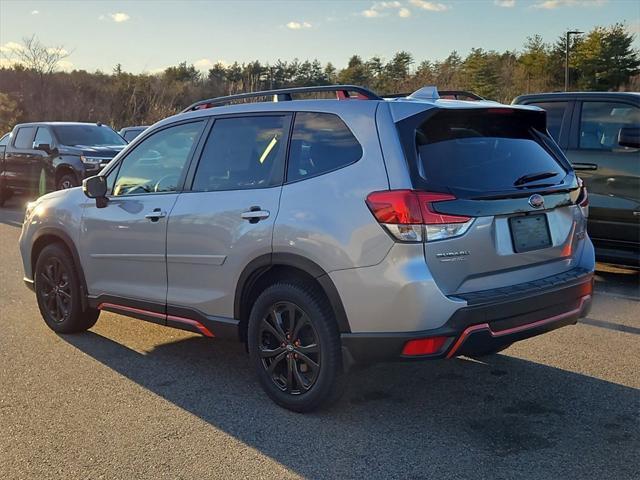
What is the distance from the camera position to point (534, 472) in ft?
10.6

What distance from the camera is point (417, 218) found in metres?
3.40

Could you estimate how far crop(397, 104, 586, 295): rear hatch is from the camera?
136 inches

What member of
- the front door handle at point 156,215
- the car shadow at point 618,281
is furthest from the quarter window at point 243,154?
the car shadow at point 618,281

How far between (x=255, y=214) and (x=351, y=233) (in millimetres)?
702

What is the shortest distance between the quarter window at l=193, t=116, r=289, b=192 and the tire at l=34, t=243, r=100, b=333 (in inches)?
63.2

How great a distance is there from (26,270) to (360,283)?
3.58m

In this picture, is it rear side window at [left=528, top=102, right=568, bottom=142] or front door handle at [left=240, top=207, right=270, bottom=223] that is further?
rear side window at [left=528, top=102, right=568, bottom=142]

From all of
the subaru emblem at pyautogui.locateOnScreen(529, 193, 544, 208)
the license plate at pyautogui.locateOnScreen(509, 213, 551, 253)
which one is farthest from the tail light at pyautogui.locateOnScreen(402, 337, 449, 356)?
the subaru emblem at pyautogui.locateOnScreen(529, 193, 544, 208)

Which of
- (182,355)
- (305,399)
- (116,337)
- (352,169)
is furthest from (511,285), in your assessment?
(116,337)

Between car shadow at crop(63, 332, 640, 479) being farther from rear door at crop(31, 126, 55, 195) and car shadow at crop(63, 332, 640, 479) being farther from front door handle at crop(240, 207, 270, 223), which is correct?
rear door at crop(31, 126, 55, 195)

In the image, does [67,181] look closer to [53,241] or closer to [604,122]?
[53,241]

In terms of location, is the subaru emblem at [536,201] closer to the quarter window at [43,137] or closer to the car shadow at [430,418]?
the car shadow at [430,418]

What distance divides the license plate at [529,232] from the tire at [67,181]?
38.7ft

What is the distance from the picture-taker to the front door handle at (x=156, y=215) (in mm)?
4586
